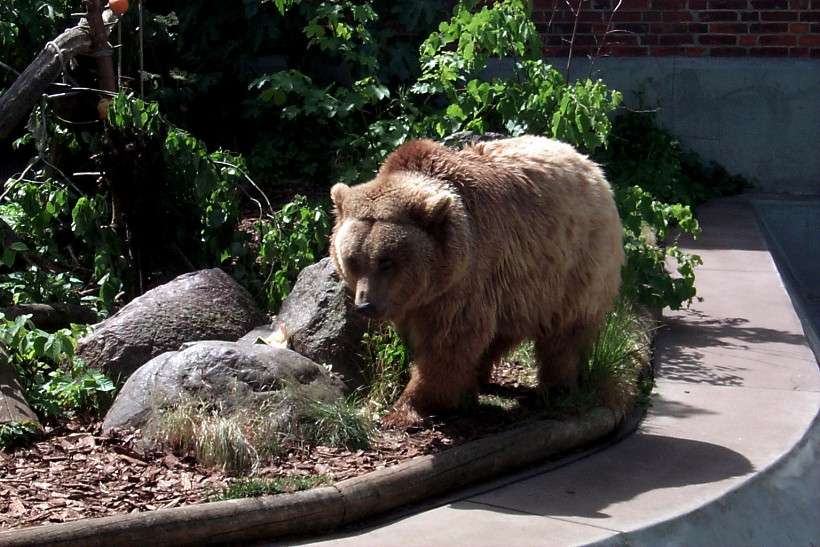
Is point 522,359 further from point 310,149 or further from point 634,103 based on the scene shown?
point 634,103

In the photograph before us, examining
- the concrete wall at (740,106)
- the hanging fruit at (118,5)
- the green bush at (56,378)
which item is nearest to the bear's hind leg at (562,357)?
the green bush at (56,378)

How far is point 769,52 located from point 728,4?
78cm

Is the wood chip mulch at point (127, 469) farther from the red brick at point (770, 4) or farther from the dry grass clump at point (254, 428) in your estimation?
the red brick at point (770, 4)

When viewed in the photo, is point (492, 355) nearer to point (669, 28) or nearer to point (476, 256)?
point (476, 256)

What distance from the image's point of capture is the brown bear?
18.9ft

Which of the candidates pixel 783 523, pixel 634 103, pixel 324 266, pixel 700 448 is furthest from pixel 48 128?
pixel 634 103

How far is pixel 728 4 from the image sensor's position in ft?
42.9

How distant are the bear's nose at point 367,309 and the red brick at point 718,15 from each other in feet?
29.4

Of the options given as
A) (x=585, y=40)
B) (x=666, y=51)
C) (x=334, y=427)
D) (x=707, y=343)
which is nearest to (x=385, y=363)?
(x=334, y=427)

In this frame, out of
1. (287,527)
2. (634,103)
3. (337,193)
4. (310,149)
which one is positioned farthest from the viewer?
(634,103)

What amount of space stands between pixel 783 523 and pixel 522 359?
2.34 meters

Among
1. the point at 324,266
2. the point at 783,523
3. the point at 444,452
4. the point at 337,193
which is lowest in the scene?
the point at 783,523

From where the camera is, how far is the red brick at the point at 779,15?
13.0m

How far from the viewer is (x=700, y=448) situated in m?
6.15
